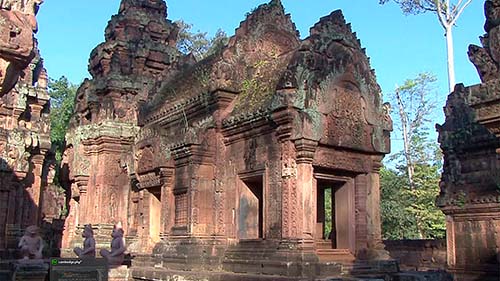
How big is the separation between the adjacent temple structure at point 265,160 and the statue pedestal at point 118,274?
0.25m

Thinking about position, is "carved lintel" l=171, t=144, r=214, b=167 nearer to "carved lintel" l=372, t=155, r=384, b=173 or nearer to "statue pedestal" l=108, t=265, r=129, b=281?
"statue pedestal" l=108, t=265, r=129, b=281

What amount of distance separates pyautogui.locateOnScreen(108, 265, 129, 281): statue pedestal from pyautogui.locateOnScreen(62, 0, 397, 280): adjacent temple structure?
9.8 inches

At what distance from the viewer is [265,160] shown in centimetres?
984

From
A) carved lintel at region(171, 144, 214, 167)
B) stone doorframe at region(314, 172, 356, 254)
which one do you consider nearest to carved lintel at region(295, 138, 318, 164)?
stone doorframe at region(314, 172, 356, 254)

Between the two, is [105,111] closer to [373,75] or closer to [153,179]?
[153,179]

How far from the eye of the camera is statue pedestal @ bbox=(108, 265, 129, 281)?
10.9 metres

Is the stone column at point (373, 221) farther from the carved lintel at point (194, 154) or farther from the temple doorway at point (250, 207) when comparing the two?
the carved lintel at point (194, 154)

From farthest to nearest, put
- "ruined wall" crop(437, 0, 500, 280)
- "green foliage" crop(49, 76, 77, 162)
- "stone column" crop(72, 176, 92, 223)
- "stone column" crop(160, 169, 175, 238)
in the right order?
1. "green foliage" crop(49, 76, 77, 162)
2. "stone column" crop(72, 176, 92, 223)
3. "ruined wall" crop(437, 0, 500, 280)
4. "stone column" crop(160, 169, 175, 238)

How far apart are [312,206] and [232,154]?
7.14 feet

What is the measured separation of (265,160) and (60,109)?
25.0 meters

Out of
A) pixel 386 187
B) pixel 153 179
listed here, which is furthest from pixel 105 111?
pixel 386 187

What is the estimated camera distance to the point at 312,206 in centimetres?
923

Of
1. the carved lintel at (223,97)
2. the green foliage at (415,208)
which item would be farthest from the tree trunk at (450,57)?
the carved lintel at (223,97)

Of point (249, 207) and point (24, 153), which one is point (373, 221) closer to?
point (249, 207)
